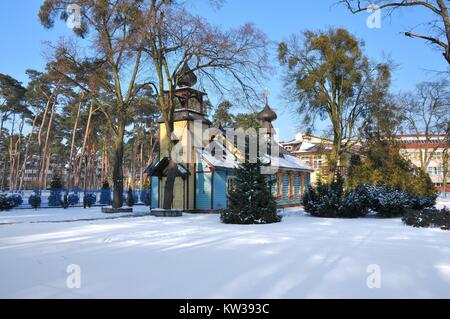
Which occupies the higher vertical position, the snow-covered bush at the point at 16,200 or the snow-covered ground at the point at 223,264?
the snow-covered bush at the point at 16,200

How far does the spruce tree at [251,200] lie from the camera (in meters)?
14.0

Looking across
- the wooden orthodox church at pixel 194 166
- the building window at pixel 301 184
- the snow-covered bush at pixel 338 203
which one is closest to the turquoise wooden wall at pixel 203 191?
the wooden orthodox church at pixel 194 166

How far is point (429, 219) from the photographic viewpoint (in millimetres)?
12906

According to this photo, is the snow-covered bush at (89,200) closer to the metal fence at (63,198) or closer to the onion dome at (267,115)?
the metal fence at (63,198)

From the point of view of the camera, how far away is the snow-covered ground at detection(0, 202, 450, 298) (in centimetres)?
485

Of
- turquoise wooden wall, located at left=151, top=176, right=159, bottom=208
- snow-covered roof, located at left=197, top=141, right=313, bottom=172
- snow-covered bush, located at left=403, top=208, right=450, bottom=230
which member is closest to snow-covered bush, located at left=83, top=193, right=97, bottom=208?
turquoise wooden wall, located at left=151, top=176, right=159, bottom=208

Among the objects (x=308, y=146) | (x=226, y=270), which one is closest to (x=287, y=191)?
(x=226, y=270)

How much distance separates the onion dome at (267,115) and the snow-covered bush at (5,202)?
64.4ft

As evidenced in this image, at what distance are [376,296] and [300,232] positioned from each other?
21.5 ft

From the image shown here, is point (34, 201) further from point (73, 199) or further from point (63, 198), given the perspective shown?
point (73, 199)

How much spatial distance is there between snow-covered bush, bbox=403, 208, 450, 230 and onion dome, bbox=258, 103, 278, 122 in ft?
59.8

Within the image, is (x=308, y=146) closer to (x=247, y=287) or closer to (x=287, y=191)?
(x=287, y=191)

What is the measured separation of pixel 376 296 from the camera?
15.3 ft

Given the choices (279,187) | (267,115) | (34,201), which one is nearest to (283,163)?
(279,187)
